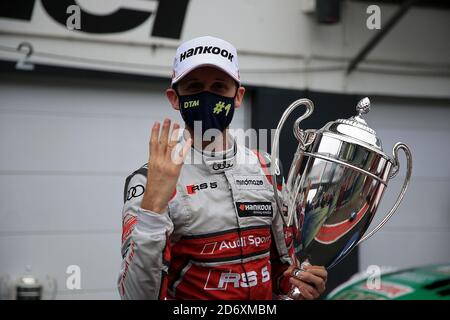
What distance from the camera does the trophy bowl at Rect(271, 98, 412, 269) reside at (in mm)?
1920

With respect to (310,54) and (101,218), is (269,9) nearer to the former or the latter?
(310,54)

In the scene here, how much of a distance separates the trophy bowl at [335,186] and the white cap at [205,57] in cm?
24

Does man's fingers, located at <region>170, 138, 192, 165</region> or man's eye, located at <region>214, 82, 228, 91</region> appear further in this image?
man's eye, located at <region>214, 82, 228, 91</region>

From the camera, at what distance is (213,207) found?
1.97m

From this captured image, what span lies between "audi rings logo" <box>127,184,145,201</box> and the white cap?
1.05 feet

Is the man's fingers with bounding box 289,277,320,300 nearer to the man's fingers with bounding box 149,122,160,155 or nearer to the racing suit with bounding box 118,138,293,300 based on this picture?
the racing suit with bounding box 118,138,293,300

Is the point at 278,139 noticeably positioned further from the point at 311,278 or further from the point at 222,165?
the point at 311,278

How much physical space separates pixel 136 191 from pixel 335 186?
545 millimetres

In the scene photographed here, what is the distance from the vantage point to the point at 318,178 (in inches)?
76.6

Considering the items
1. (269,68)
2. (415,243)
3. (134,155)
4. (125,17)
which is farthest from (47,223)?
(415,243)

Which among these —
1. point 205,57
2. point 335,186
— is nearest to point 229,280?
point 335,186

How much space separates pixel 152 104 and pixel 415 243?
2.45 m

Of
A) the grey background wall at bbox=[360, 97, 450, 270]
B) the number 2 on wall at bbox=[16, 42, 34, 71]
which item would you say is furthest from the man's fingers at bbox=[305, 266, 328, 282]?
the grey background wall at bbox=[360, 97, 450, 270]

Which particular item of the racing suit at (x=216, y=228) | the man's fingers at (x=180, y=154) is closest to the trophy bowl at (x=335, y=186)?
the racing suit at (x=216, y=228)
